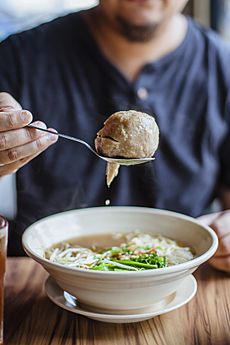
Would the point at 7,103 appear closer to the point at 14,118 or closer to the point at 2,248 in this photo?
the point at 14,118

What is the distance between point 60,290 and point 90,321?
0.37 ft

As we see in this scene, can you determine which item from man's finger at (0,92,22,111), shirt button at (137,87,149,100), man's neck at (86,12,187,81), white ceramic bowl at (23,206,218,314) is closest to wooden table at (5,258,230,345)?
white ceramic bowl at (23,206,218,314)

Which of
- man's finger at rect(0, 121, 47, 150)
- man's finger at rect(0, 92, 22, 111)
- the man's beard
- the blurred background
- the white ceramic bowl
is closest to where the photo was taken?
the white ceramic bowl

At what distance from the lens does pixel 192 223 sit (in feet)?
4.61

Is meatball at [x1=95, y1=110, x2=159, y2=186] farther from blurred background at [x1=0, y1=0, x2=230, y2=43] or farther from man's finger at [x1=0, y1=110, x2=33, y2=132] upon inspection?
blurred background at [x1=0, y1=0, x2=230, y2=43]

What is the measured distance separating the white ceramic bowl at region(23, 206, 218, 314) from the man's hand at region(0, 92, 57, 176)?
0.19m

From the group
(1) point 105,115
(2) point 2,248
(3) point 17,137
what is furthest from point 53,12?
(2) point 2,248

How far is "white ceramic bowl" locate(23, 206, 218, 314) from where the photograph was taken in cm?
108

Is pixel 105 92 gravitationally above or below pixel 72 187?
above

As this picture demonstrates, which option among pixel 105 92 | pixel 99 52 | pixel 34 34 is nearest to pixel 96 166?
pixel 105 92

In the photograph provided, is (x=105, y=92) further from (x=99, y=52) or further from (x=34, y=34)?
(x=34, y=34)

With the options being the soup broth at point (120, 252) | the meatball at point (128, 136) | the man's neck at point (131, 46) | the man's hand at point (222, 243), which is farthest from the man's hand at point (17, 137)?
the man's neck at point (131, 46)

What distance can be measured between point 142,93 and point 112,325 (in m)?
1.17

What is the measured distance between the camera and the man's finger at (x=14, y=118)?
116 cm
